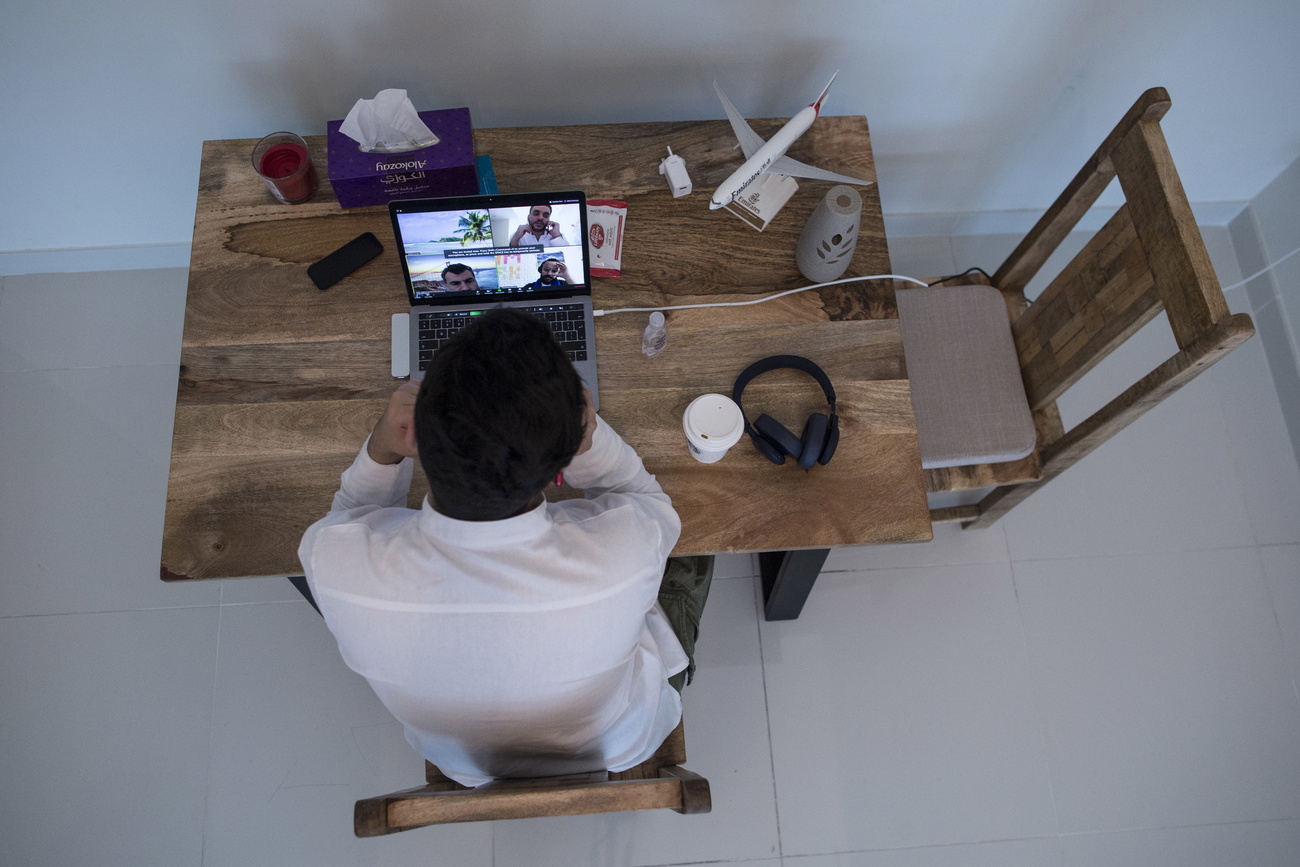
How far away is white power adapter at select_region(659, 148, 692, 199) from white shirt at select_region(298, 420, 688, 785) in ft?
2.38

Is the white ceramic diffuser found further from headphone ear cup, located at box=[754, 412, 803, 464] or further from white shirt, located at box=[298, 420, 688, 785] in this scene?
white shirt, located at box=[298, 420, 688, 785]

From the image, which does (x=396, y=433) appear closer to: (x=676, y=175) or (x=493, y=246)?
(x=493, y=246)

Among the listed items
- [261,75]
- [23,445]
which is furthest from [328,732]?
[261,75]

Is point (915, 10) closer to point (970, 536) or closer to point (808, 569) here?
point (808, 569)

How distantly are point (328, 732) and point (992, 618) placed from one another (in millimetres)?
1753

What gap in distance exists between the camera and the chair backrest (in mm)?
1240

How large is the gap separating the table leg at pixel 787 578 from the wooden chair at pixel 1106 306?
0.31 meters

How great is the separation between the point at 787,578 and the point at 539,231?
3.13 ft

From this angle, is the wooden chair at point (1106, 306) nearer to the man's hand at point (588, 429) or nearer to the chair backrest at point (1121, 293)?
the chair backrest at point (1121, 293)

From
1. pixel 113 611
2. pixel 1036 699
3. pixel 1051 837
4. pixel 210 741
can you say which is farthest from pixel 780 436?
pixel 113 611

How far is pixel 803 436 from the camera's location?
1320mm

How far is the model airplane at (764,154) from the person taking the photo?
1466 millimetres

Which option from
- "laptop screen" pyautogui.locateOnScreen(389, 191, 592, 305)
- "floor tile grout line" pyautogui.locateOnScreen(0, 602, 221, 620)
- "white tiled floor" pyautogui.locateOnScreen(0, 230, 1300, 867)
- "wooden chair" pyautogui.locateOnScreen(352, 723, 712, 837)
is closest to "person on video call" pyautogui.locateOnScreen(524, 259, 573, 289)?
"laptop screen" pyautogui.locateOnScreen(389, 191, 592, 305)

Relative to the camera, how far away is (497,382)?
90 centimetres
